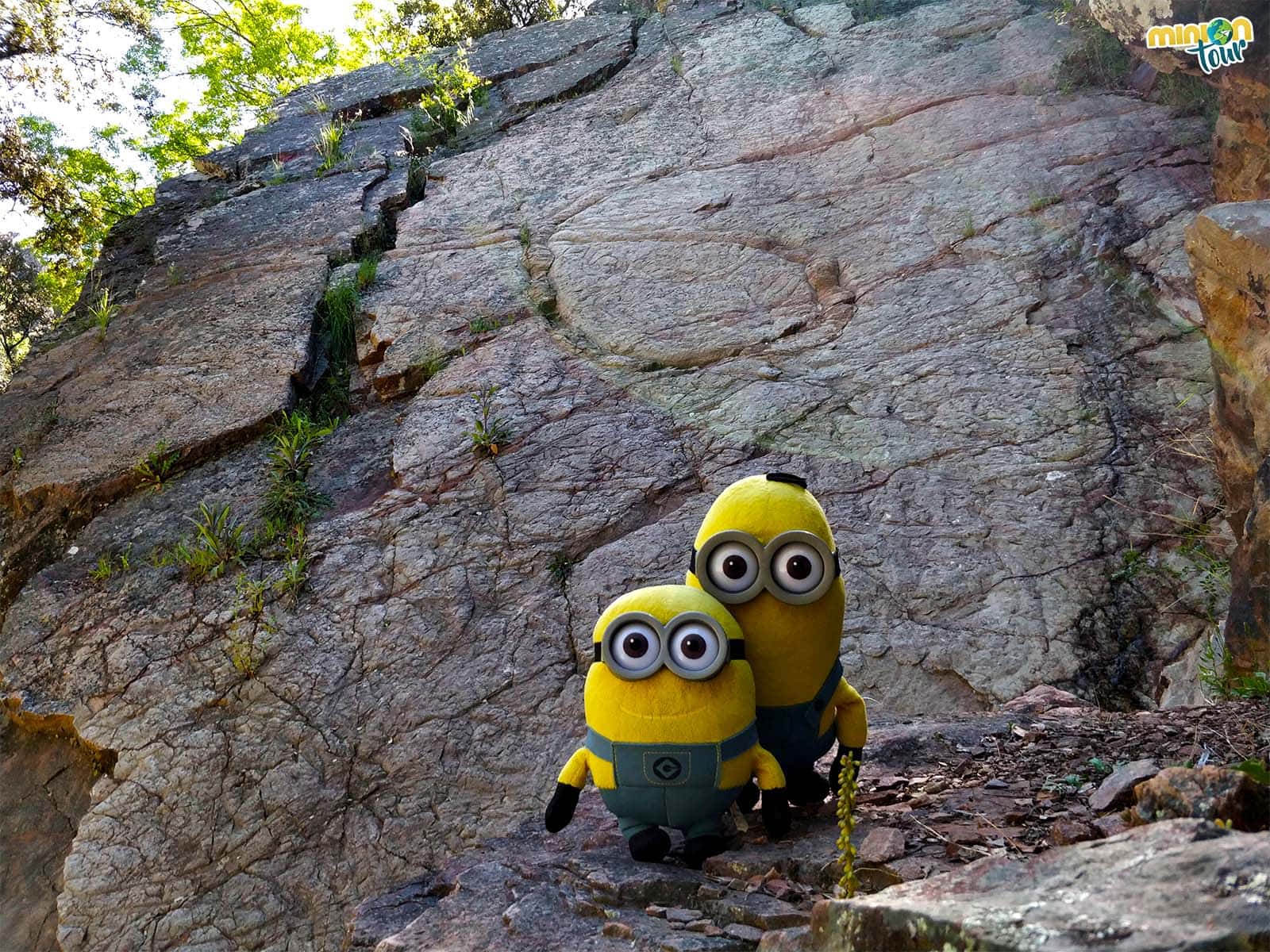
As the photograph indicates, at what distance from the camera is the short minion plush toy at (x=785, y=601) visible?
8.87ft

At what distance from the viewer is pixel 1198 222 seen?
12.9 ft

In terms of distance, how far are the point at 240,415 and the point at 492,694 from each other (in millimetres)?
2971

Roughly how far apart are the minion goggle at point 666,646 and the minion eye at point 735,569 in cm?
17

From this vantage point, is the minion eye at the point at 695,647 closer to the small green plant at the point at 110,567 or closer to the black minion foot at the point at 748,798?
the black minion foot at the point at 748,798

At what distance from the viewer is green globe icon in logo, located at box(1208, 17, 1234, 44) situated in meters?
4.55

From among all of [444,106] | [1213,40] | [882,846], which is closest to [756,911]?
[882,846]

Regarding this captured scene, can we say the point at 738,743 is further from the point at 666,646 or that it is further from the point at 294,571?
the point at 294,571

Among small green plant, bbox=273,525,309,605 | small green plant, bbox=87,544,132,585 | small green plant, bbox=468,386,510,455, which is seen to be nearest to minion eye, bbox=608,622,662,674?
small green plant, bbox=273,525,309,605

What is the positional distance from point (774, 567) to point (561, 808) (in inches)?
34.6

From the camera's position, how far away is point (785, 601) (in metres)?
2.71

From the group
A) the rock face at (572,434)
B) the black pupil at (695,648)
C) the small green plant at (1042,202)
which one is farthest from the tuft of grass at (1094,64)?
the black pupil at (695,648)

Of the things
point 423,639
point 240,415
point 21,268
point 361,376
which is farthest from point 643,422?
point 21,268

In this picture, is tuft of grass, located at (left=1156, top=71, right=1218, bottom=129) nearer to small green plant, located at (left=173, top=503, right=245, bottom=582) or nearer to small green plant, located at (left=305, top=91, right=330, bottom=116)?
small green plant, located at (left=173, top=503, right=245, bottom=582)

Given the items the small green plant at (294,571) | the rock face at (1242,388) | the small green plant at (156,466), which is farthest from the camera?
the small green plant at (156,466)
